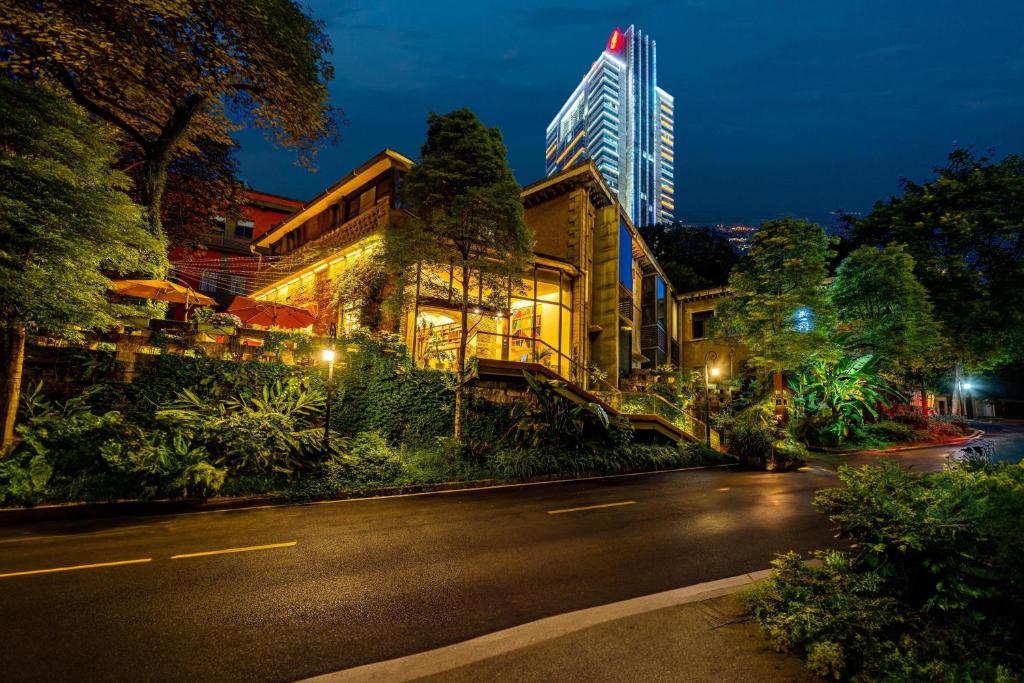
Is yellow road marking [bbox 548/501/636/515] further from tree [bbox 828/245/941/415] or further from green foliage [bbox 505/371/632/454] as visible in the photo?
tree [bbox 828/245/941/415]

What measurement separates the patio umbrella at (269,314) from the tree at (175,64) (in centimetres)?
481

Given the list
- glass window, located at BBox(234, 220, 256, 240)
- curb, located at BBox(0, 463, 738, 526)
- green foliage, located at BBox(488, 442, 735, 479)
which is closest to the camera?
curb, located at BBox(0, 463, 738, 526)

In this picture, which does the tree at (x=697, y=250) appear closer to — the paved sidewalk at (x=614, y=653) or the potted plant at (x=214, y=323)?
the potted plant at (x=214, y=323)

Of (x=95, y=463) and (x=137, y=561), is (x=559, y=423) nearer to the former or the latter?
(x=137, y=561)

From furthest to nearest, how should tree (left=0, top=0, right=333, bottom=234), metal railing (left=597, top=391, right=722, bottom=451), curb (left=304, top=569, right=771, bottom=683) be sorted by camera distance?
metal railing (left=597, top=391, right=722, bottom=451)
tree (left=0, top=0, right=333, bottom=234)
curb (left=304, top=569, right=771, bottom=683)

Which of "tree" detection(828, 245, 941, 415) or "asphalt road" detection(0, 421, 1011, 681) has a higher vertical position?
"tree" detection(828, 245, 941, 415)

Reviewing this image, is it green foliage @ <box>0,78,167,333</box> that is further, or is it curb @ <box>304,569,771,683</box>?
green foliage @ <box>0,78,167,333</box>

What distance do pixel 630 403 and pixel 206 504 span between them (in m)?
13.2

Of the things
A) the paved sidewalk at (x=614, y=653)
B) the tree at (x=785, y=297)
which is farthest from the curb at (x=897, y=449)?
the paved sidewalk at (x=614, y=653)

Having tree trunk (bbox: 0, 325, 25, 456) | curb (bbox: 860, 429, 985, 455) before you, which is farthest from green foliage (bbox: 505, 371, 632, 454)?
curb (bbox: 860, 429, 985, 455)

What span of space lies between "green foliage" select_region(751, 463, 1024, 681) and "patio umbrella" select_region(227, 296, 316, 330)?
1665 centimetres

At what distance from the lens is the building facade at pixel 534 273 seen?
18.2 m

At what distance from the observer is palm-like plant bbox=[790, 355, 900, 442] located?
2150cm

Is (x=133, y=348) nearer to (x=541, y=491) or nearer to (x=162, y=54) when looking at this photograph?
(x=162, y=54)
